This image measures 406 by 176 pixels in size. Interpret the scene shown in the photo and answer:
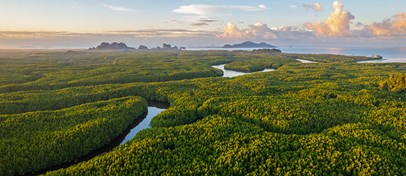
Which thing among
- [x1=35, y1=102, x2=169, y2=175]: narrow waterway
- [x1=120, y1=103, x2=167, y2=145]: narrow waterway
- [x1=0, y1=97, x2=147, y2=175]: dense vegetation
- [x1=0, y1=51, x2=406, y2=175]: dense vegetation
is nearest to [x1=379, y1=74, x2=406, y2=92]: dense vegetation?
[x1=0, y1=51, x2=406, y2=175]: dense vegetation

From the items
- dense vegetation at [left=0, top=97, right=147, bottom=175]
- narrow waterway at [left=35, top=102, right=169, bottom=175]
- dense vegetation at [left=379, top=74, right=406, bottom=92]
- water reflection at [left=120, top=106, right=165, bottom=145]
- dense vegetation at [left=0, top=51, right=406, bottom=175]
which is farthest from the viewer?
dense vegetation at [left=379, top=74, right=406, bottom=92]

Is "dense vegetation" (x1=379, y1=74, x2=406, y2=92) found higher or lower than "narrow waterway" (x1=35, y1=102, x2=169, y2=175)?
higher

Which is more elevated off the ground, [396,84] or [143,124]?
[396,84]

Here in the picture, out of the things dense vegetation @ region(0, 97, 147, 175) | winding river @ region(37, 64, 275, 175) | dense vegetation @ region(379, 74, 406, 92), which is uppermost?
dense vegetation @ region(379, 74, 406, 92)

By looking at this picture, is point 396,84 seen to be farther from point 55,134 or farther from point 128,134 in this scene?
point 55,134

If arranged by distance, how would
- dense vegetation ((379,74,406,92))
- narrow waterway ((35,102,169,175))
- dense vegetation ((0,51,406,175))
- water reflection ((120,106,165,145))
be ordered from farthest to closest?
dense vegetation ((379,74,406,92))
water reflection ((120,106,165,145))
narrow waterway ((35,102,169,175))
dense vegetation ((0,51,406,175))

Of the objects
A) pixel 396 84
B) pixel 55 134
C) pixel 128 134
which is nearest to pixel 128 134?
pixel 128 134

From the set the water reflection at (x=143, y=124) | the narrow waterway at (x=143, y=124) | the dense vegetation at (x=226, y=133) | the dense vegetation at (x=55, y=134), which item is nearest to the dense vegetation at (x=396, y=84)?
the dense vegetation at (x=226, y=133)

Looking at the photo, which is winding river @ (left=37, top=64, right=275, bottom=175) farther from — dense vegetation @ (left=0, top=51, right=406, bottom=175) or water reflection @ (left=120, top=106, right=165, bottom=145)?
dense vegetation @ (left=0, top=51, right=406, bottom=175)
